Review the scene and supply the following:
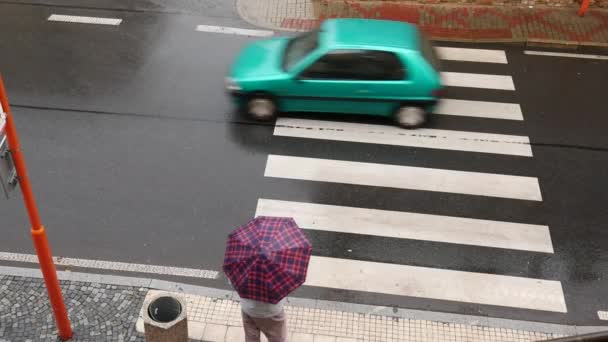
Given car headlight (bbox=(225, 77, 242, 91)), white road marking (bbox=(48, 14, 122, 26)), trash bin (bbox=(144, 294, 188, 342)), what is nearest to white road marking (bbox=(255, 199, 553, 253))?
car headlight (bbox=(225, 77, 242, 91))

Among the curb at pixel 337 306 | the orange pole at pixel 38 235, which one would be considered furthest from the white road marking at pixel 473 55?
the orange pole at pixel 38 235

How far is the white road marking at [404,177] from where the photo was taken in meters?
10.1

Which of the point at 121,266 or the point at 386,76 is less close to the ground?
the point at 386,76

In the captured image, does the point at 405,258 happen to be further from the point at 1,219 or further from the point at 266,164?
the point at 1,219

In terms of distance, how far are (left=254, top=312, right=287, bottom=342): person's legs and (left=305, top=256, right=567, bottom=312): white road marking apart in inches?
62.4

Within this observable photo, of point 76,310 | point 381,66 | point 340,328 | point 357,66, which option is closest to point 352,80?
point 357,66

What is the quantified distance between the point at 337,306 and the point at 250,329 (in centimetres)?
159

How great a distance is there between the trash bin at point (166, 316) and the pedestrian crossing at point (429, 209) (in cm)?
211

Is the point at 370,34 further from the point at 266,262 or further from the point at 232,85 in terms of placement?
the point at 266,262

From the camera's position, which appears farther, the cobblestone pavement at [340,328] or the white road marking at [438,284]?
the white road marking at [438,284]

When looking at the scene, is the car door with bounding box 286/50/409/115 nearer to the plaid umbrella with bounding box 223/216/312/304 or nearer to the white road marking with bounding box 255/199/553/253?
the white road marking with bounding box 255/199/553/253

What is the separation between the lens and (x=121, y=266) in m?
8.69

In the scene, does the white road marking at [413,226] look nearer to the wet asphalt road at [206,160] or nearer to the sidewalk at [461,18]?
the wet asphalt road at [206,160]

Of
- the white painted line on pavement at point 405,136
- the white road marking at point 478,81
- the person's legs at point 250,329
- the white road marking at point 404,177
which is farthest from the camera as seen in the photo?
the white road marking at point 478,81
